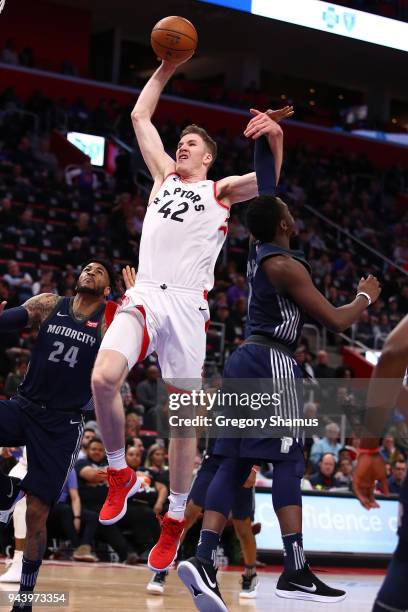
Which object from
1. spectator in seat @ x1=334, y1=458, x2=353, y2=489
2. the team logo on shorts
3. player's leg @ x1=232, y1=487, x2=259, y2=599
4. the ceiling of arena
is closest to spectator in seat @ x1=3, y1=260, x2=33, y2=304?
spectator in seat @ x1=334, y1=458, x2=353, y2=489

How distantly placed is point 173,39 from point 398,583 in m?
4.30

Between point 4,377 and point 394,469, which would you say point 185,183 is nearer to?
point 4,377

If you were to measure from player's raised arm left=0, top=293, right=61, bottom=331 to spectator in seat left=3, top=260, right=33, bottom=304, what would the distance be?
7719mm

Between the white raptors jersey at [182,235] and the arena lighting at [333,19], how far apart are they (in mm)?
17886

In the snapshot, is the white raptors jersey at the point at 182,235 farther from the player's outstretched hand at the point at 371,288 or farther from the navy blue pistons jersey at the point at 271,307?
the player's outstretched hand at the point at 371,288

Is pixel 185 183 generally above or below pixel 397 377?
above

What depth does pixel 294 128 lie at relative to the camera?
29.6m

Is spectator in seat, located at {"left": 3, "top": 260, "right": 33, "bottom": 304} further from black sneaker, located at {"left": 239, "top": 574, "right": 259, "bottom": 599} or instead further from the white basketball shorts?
the white basketball shorts

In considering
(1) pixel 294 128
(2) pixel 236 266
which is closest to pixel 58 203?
(2) pixel 236 266

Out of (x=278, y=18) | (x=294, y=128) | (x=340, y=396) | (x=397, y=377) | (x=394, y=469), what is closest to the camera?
(x=397, y=377)

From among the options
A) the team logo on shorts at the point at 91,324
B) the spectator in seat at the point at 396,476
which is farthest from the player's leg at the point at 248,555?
the spectator in seat at the point at 396,476

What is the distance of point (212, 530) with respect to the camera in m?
5.80

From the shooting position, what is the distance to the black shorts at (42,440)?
6949 millimetres

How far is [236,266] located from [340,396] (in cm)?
457
